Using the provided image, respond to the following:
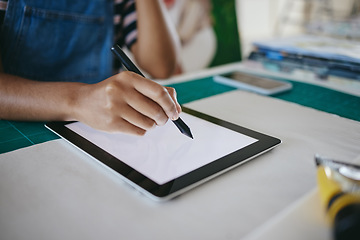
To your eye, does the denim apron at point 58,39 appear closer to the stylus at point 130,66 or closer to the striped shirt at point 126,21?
the striped shirt at point 126,21

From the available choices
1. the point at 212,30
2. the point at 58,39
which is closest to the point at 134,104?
the point at 58,39

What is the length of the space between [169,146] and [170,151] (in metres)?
0.02

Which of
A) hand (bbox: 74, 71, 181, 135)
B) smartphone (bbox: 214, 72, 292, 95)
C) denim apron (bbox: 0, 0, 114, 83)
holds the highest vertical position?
denim apron (bbox: 0, 0, 114, 83)

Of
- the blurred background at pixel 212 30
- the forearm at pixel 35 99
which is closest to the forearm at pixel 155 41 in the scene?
the blurred background at pixel 212 30

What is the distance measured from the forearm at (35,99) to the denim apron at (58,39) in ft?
0.90

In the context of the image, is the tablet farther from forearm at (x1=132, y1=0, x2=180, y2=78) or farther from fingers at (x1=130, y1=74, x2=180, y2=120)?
forearm at (x1=132, y1=0, x2=180, y2=78)

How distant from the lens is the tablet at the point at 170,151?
0.32m

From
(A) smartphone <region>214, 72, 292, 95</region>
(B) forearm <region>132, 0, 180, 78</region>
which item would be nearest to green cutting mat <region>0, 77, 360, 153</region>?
(A) smartphone <region>214, 72, 292, 95</region>

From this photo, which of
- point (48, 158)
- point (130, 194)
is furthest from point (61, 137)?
point (130, 194)

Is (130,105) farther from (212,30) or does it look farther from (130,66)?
(212,30)

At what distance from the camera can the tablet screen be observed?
1.13ft

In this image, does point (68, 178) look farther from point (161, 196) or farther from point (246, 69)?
point (246, 69)

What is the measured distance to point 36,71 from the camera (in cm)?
83

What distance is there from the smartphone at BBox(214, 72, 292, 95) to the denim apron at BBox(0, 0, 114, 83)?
413mm
